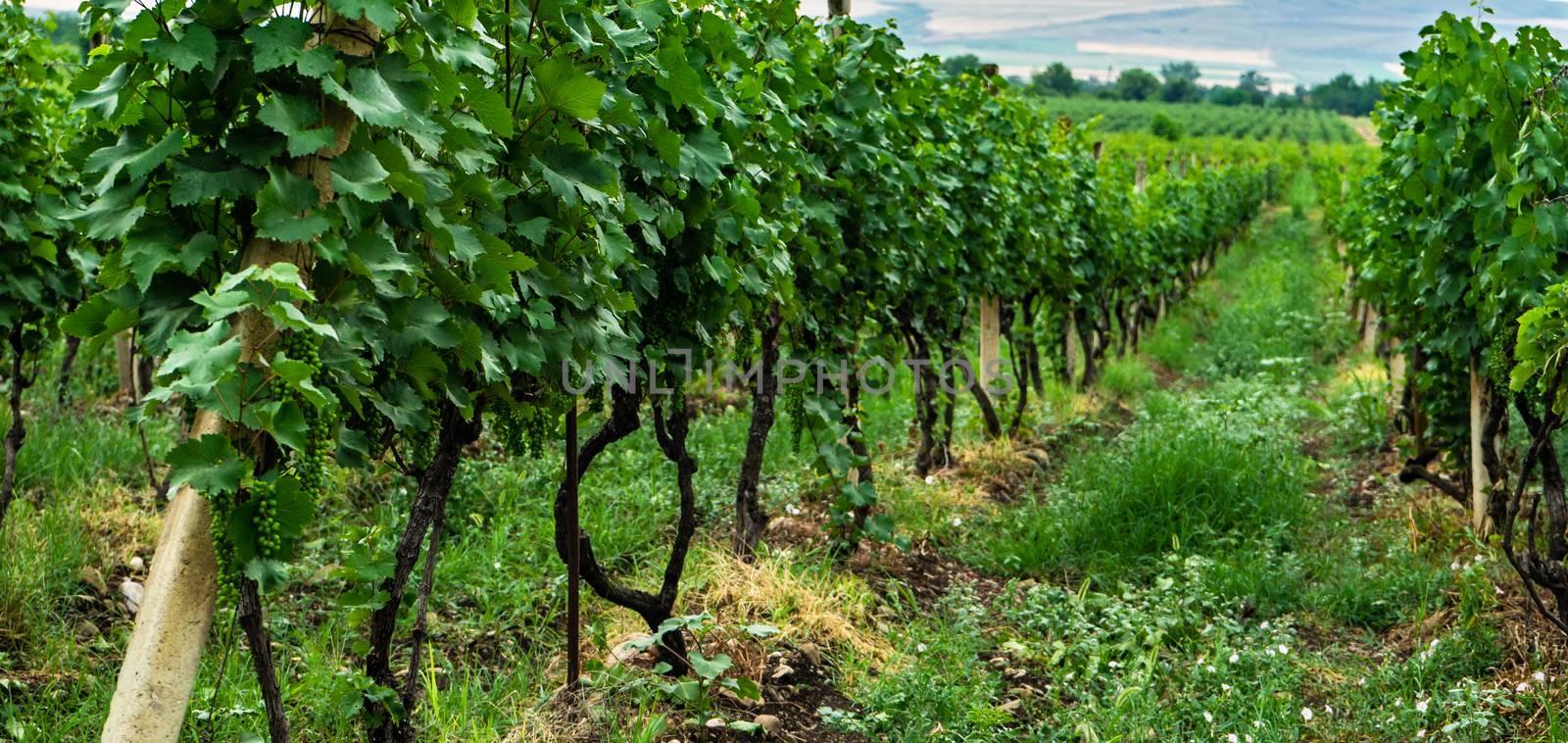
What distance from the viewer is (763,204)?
4.28 meters

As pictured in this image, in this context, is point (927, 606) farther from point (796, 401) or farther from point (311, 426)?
point (311, 426)

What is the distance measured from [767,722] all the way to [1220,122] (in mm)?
80553

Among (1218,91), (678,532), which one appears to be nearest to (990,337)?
(678,532)

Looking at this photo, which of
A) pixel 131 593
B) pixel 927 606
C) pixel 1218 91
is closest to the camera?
pixel 131 593

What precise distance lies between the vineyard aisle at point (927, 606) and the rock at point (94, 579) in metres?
0.01

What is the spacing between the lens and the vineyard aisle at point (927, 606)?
3.92 meters

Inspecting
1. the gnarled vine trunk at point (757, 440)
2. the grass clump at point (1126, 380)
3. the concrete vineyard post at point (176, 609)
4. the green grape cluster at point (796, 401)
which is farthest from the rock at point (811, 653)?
the grass clump at point (1126, 380)

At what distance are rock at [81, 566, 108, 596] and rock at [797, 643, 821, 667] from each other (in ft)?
8.99

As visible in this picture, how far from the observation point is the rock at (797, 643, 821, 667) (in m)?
4.50

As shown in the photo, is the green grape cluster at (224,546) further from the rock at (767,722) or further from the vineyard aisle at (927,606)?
the rock at (767,722)

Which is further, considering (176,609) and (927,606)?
(927,606)

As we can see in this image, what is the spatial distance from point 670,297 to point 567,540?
31.4 inches

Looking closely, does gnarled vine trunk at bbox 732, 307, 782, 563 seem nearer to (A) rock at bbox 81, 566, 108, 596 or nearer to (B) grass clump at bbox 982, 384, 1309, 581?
(B) grass clump at bbox 982, 384, 1309, 581

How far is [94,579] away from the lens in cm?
488
